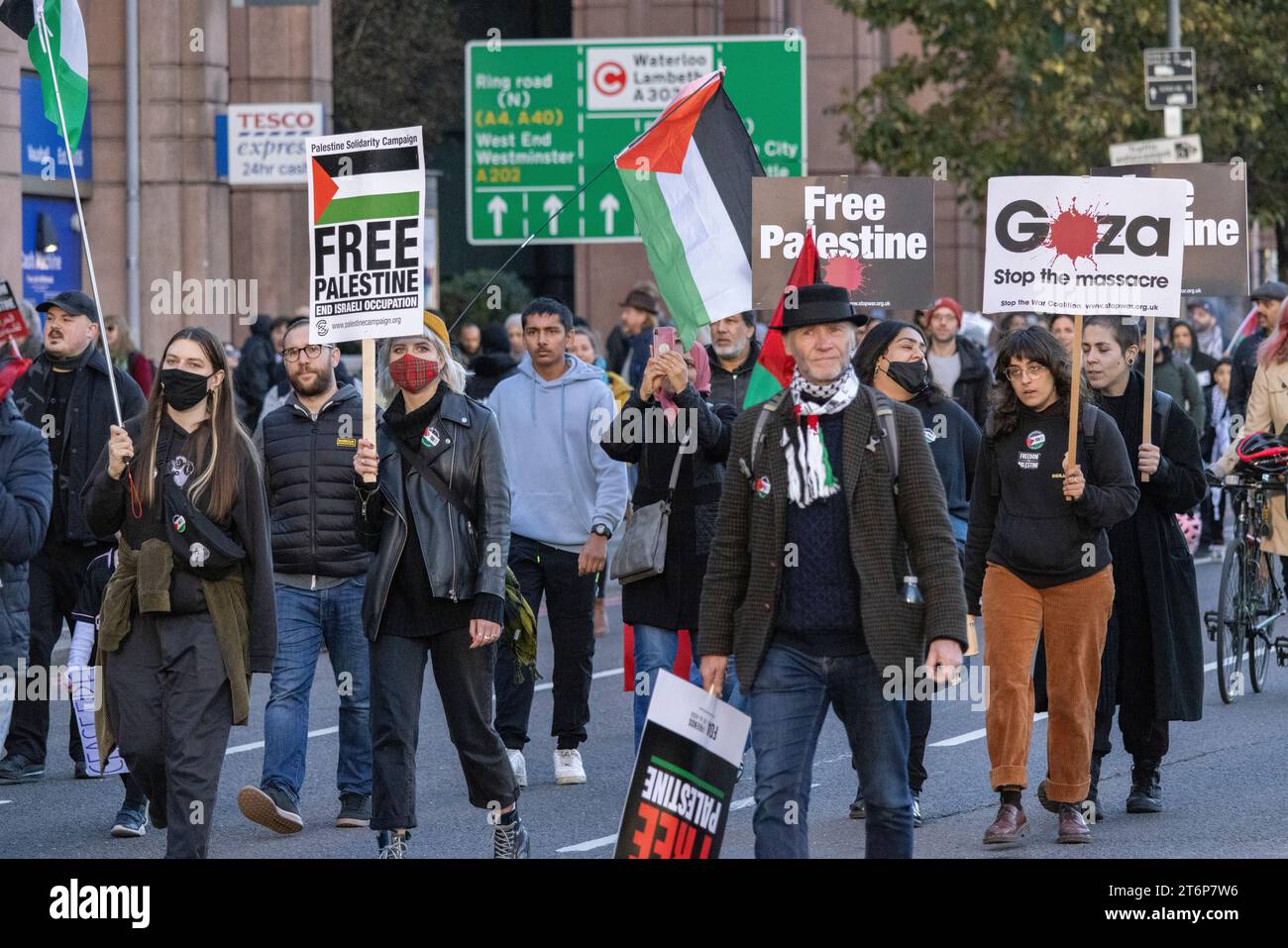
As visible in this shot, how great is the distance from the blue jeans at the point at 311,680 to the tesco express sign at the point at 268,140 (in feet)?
49.5

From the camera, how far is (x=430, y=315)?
9.33 m

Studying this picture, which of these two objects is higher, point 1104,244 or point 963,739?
point 1104,244

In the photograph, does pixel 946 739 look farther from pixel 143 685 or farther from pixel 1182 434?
pixel 143 685

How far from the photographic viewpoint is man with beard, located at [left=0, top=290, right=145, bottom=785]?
1073 centimetres

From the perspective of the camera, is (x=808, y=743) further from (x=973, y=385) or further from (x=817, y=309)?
(x=973, y=385)

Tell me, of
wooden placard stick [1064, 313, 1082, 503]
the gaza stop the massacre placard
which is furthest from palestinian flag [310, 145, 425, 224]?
the gaza stop the massacre placard

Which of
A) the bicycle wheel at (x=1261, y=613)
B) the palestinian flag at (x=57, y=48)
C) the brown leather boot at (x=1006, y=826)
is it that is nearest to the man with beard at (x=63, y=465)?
the palestinian flag at (x=57, y=48)

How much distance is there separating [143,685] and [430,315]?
2243mm

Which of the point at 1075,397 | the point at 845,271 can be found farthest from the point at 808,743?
the point at 845,271

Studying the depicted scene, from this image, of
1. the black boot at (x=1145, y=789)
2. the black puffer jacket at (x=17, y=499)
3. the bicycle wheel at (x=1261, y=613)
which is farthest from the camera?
the bicycle wheel at (x=1261, y=613)

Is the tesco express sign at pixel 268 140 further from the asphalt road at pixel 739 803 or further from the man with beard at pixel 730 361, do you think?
the man with beard at pixel 730 361

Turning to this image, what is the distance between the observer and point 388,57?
37844mm

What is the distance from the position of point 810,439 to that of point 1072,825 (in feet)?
9.32

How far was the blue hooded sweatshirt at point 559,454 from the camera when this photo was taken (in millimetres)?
10625
